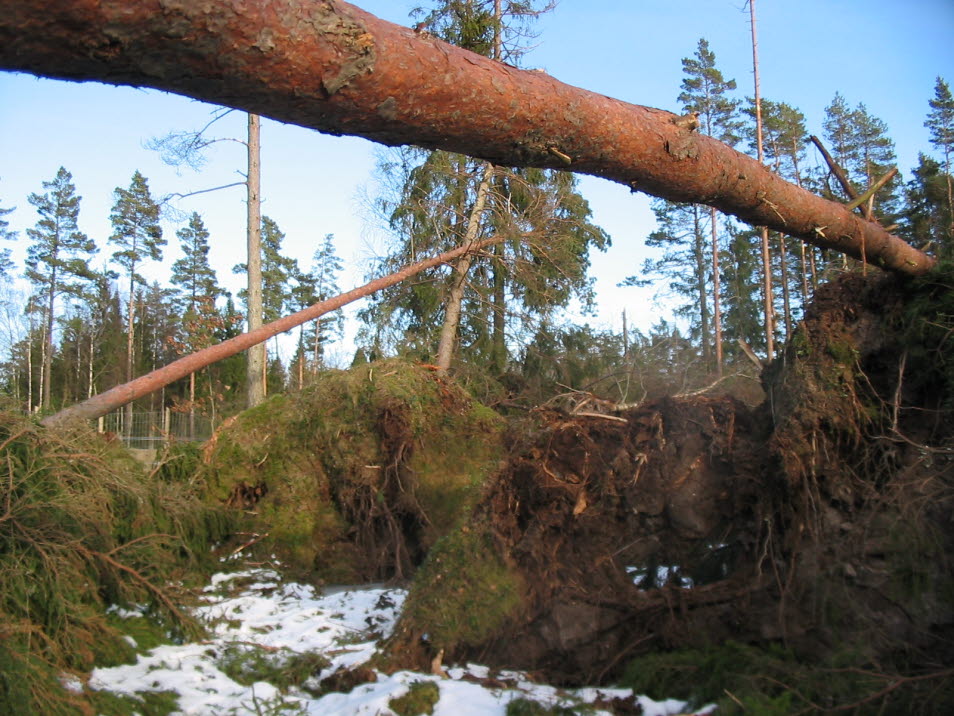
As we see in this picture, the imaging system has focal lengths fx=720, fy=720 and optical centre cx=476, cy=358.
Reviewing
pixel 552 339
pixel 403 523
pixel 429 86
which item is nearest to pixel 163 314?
pixel 552 339

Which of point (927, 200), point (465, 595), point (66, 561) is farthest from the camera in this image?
point (927, 200)

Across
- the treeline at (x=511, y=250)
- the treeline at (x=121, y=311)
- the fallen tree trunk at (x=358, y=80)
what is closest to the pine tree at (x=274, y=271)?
the treeline at (x=121, y=311)

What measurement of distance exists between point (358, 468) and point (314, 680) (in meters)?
3.69

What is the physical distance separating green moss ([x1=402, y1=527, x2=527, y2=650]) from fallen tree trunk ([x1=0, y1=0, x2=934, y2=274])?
129 inches

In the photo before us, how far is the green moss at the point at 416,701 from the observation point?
13.6 feet

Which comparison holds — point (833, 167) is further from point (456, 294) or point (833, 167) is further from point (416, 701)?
point (456, 294)

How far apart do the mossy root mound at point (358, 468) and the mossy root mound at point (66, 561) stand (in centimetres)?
194

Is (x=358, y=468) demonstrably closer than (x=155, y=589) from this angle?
No

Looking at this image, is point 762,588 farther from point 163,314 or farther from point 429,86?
point 163,314

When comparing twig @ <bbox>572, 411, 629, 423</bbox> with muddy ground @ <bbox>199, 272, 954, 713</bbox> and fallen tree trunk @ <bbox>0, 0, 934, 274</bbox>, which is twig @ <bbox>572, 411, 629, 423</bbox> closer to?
muddy ground @ <bbox>199, 272, 954, 713</bbox>

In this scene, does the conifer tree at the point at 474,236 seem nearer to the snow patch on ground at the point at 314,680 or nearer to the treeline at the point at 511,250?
the treeline at the point at 511,250

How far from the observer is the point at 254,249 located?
47.5 ft

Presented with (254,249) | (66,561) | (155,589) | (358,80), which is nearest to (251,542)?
(155,589)

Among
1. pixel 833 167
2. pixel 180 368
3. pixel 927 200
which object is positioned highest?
pixel 927 200
